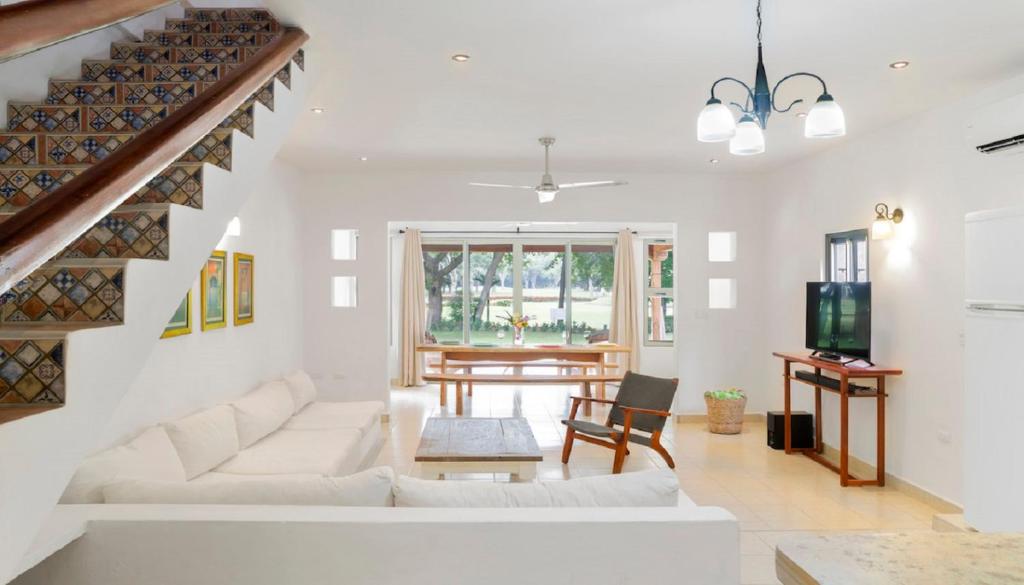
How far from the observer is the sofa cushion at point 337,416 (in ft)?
17.1

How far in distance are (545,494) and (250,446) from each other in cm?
276

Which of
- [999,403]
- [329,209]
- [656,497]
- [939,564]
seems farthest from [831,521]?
[329,209]

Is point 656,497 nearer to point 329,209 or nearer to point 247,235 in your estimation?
point 247,235

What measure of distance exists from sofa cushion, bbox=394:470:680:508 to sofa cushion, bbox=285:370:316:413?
128 inches

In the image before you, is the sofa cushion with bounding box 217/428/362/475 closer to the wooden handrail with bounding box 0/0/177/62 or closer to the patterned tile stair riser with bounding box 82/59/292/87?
the patterned tile stair riser with bounding box 82/59/292/87

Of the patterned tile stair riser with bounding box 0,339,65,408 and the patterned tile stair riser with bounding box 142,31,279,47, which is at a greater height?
the patterned tile stair riser with bounding box 142,31,279,47

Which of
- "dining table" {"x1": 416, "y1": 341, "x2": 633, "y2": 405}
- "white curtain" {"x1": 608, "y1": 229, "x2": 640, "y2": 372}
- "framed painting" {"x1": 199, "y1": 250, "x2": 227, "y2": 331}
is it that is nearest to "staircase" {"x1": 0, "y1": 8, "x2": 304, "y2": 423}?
"framed painting" {"x1": 199, "y1": 250, "x2": 227, "y2": 331}

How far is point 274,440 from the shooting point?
4.76 metres

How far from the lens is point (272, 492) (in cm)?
263

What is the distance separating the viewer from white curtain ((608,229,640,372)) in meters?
10.2

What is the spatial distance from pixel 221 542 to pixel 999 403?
3.66 m

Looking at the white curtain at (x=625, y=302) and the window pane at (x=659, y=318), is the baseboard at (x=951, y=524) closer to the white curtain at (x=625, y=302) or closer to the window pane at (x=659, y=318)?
the white curtain at (x=625, y=302)

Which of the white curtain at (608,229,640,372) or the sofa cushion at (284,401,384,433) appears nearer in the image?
the sofa cushion at (284,401,384,433)

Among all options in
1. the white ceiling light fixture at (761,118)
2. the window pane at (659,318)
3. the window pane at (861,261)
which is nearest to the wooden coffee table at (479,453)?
the white ceiling light fixture at (761,118)
